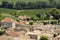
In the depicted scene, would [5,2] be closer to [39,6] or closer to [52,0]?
[39,6]

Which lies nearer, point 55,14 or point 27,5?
point 55,14

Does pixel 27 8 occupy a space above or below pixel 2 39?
below

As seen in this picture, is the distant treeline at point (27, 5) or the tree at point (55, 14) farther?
the distant treeline at point (27, 5)

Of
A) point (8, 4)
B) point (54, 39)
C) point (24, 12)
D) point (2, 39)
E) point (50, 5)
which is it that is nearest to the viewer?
point (2, 39)

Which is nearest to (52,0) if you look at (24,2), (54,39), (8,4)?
(24,2)

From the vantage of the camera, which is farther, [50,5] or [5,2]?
[50,5]

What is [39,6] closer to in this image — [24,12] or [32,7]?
[32,7]

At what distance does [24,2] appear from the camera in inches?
5221

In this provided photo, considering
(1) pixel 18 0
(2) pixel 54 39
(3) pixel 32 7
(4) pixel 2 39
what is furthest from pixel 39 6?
(4) pixel 2 39

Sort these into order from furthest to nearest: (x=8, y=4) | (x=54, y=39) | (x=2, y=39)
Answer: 1. (x=8, y=4)
2. (x=54, y=39)
3. (x=2, y=39)

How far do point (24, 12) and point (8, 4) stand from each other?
525 inches

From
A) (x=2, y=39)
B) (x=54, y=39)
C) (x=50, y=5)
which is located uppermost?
(x=2, y=39)

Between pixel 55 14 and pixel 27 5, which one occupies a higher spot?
pixel 55 14

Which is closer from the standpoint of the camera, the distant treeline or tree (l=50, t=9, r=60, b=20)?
tree (l=50, t=9, r=60, b=20)
